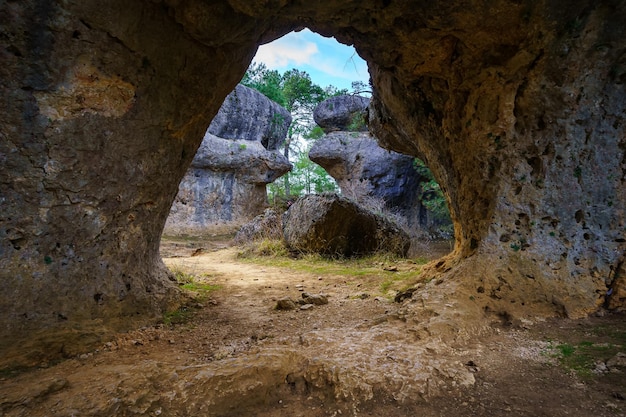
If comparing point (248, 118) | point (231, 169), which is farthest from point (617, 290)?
point (248, 118)

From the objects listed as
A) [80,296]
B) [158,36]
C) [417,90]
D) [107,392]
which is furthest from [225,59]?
[107,392]

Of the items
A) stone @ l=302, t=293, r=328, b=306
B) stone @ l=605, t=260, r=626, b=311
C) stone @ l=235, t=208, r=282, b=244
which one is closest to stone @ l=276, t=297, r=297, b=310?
stone @ l=302, t=293, r=328, b=306

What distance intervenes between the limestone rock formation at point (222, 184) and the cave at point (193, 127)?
10.7m

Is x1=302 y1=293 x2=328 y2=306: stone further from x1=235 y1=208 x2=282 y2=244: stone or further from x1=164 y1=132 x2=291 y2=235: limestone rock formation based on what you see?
x1=164 y1=132 x2=291 y2=235: limestone rock formation

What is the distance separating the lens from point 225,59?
3.34m

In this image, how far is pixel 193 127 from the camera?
11.4ft

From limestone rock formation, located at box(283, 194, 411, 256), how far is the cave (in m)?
4.18

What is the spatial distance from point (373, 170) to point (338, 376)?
1293 cm

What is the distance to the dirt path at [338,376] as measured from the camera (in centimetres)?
172

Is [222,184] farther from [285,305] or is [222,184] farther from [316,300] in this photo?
[285,305]

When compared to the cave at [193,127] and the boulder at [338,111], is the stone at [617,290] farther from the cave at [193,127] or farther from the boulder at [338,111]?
the boulder at [338,111]

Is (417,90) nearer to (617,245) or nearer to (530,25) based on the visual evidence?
(530,25)

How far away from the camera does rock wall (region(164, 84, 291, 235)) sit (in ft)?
44.9

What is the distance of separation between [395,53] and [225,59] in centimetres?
164
